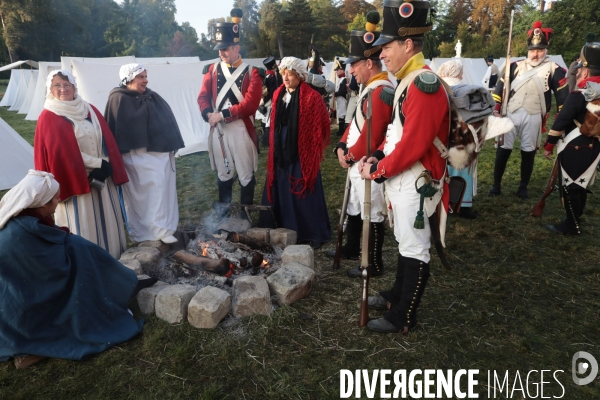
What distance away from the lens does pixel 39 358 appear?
2572 mm

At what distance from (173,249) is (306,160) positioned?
5.31 ft

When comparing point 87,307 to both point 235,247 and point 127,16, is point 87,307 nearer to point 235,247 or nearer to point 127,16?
point 235,247

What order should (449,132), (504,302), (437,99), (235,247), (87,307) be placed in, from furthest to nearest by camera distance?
(235,247)
(504,302)
(87,307)
(449,132)
(437,99)

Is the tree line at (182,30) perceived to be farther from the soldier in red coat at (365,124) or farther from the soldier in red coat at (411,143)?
the soldier in red coat at (411,143)

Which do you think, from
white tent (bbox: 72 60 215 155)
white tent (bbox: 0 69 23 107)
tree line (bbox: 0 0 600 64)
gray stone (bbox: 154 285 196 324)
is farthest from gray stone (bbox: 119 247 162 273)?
white tent (bbox: 0 69 23 107)

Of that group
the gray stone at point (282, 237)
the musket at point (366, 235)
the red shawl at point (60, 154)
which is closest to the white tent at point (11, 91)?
the red shawl at point (60, 154)

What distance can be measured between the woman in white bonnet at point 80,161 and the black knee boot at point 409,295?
259 cm

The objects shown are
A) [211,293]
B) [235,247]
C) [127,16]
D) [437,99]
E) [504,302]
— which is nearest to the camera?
[437,99]

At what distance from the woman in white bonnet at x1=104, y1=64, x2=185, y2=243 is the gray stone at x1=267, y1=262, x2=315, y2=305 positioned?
1.37 metres

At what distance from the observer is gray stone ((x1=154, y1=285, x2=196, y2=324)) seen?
2918 millimetres

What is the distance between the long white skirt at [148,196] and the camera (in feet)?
13.0

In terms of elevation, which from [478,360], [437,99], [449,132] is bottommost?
[478,360]

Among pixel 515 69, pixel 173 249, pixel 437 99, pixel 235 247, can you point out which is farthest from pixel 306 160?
pixel 515 69

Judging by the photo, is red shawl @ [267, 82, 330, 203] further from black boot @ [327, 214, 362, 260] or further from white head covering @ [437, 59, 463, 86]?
white head covering @ [437, 59, 463, 86]
